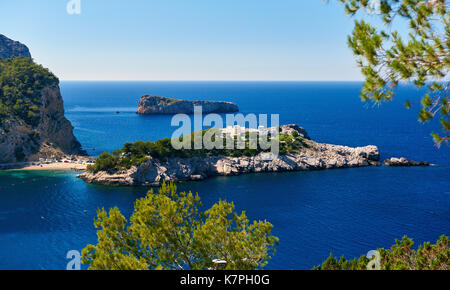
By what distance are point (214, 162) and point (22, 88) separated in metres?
38.1

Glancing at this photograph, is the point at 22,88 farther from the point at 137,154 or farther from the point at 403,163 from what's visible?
the point at 403,163

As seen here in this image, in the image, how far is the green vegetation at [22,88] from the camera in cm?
6488

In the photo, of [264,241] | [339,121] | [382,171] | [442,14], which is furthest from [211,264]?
[339,121]

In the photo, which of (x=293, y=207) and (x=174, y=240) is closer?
(x=174, y=240)

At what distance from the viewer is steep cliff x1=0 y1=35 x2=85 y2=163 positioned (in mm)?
59375

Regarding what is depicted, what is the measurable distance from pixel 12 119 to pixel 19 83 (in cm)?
1184

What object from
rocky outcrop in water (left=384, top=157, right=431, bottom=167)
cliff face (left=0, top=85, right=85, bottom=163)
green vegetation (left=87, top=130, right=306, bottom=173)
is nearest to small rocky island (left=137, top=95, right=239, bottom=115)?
cliff face (left=0, top=85, right=85, bottom=163)

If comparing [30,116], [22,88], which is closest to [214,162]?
[30,116]

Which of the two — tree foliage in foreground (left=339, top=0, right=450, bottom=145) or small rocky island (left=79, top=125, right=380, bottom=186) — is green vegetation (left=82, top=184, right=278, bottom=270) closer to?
tree foliage in foreground (left=339, top=0, right=450, bottom=145)

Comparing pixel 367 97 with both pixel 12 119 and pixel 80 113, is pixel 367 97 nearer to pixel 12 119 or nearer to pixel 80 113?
pixel 12 119

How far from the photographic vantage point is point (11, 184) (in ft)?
164

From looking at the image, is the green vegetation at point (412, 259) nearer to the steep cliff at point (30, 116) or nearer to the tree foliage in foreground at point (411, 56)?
the tree foliage in foreground at point (411, 56)

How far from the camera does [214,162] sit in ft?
192

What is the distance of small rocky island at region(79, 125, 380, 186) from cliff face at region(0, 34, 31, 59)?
61.8 meters
